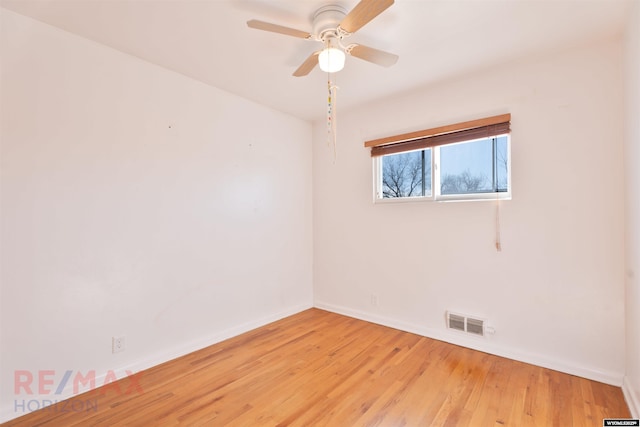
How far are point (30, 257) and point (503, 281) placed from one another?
11.1 ft

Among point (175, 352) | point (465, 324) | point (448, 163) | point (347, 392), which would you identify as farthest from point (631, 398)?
point (175, 352)

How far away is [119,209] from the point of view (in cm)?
223

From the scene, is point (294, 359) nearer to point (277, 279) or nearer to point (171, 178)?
point (277, 279)

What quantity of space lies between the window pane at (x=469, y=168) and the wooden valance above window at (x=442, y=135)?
124 mm

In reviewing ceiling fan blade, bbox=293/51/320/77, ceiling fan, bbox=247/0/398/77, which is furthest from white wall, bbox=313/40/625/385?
ceiling fan blade, bbox=293/51/320/77

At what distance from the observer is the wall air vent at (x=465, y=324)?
2.60m

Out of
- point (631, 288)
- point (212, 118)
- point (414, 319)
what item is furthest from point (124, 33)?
point (631, 288)

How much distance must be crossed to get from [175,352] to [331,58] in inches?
101

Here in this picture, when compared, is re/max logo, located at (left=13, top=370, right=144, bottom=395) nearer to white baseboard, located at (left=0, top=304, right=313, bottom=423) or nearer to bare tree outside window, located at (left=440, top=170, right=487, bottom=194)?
white baseboard, located at (left=0, top=304, right=313, bottom=423)

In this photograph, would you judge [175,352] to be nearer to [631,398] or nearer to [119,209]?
[119,209]

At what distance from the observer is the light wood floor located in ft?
5.73

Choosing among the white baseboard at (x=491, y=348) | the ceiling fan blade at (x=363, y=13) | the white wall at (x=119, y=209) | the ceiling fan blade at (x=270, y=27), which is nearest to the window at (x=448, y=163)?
the white baseboard at (x=491, y=348)

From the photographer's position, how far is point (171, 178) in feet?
8.35

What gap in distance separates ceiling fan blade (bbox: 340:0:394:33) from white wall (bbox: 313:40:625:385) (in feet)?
A: 5.02
